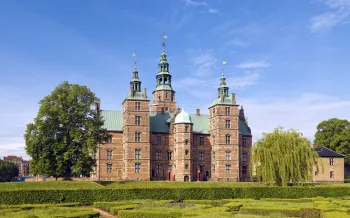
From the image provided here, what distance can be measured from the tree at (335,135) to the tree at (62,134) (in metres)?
53.4

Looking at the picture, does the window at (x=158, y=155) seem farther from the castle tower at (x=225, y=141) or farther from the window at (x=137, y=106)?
the castle tower at (x=225, y=141)

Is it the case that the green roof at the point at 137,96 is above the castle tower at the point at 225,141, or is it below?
above

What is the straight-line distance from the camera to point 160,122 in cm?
6944

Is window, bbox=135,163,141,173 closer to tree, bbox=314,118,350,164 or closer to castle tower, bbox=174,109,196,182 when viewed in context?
castle tower, bbox=174,109,196,182

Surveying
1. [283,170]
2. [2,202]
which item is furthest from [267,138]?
[2,202]

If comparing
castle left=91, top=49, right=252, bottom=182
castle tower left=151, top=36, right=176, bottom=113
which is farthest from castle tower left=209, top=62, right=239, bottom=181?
castle tower left=151, top=36, right=176, bottom=113

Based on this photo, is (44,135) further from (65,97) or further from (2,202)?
(2,202)

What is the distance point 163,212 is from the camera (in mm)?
21938

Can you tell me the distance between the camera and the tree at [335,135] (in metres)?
77.3

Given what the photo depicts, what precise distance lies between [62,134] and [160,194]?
53.1ft

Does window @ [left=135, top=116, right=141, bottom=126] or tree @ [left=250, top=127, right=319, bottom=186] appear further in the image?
window @ [left=135, top=116, right=141, bottom=126]

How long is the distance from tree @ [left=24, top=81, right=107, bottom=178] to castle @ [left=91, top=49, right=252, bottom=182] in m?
15.6

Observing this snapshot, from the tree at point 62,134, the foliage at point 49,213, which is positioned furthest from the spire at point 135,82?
the foliage at point 49,213

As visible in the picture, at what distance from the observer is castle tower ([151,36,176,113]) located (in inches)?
3239
